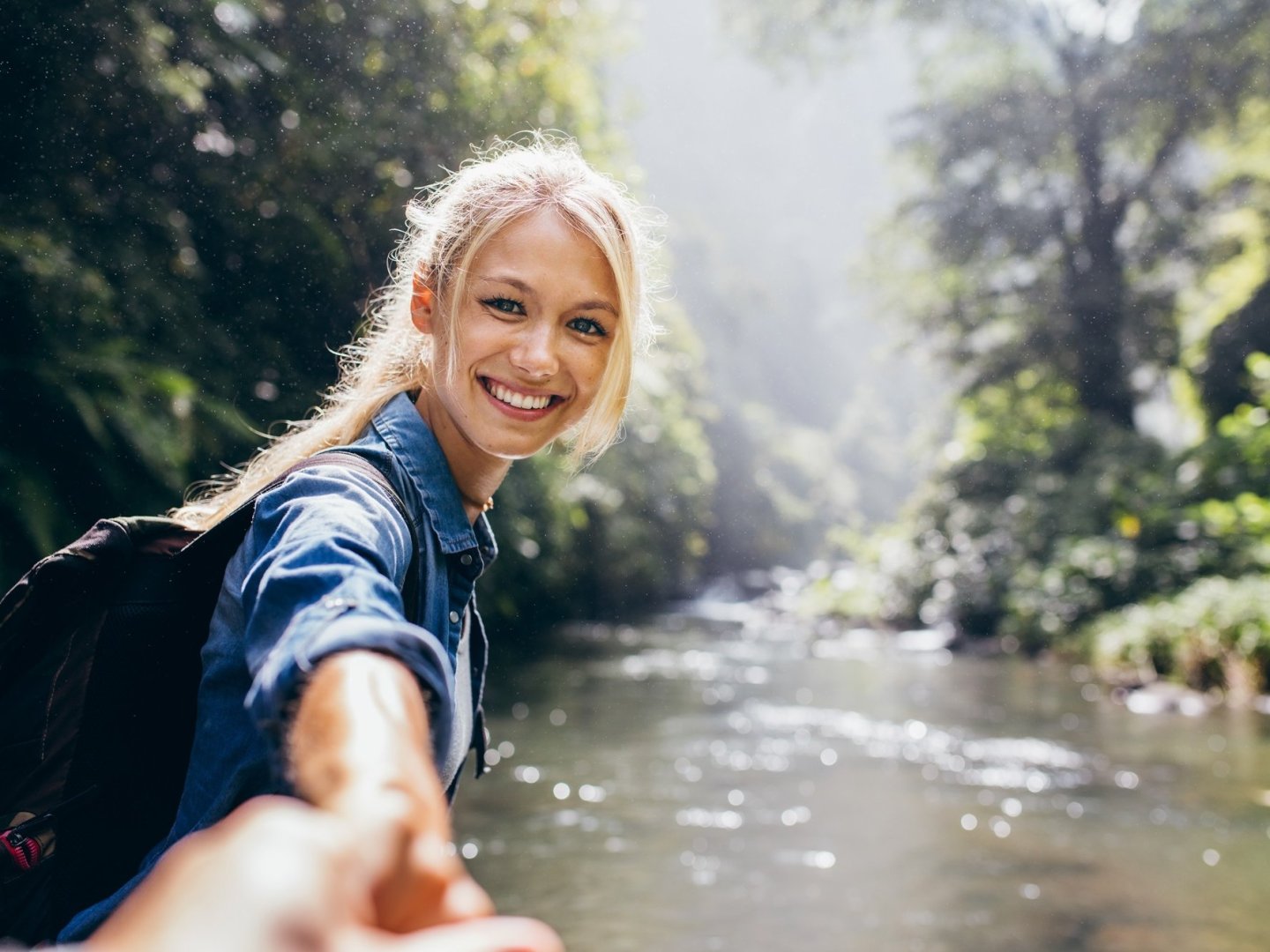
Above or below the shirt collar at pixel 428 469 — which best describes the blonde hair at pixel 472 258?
above

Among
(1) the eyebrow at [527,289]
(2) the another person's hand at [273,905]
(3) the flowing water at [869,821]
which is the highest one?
(3) the flowing water at [869,821]

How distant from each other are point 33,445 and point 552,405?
3.63 m

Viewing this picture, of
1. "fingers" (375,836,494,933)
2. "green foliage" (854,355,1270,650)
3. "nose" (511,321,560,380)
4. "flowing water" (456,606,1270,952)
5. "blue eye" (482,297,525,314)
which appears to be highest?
"green foliage" (854,355,1270,650)

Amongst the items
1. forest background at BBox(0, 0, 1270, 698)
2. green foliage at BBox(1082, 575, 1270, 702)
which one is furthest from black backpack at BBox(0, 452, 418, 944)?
green foliage at BBox(1082, 575, 1270, 702)

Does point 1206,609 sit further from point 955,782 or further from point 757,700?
point 955,782

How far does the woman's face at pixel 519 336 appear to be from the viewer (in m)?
1.60

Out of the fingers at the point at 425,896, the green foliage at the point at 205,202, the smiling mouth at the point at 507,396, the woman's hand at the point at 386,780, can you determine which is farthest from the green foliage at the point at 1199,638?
the fingers at the point at 425,896

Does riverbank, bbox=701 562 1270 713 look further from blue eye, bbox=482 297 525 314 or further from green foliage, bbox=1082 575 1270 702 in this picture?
blue eye, bbox=482 297 525 314

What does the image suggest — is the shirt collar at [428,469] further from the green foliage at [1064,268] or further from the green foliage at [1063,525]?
the green foliage at [1064,268]

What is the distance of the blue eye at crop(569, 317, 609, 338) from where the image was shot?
1.68m

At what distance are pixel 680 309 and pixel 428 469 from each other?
765 inches

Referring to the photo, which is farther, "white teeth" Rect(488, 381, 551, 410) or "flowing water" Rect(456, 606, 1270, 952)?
"flowing water" Rect(456, 606, 1270, 952)

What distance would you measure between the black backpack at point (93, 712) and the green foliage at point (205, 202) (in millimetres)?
1619

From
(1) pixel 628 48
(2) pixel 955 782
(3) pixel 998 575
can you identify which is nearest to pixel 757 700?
(2) pixel 955 782
